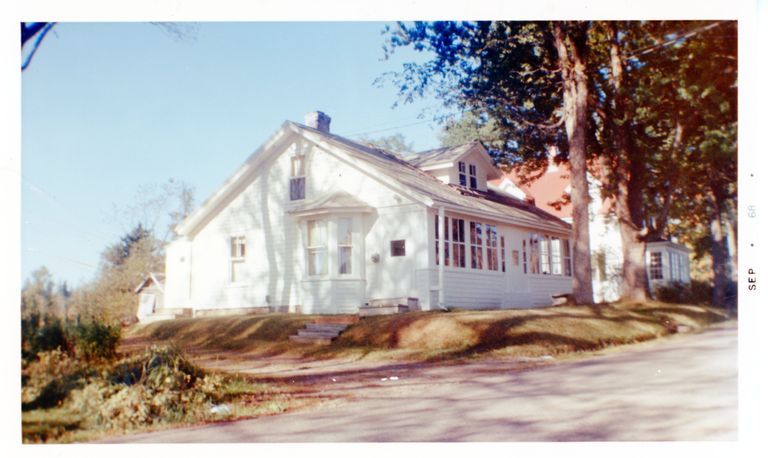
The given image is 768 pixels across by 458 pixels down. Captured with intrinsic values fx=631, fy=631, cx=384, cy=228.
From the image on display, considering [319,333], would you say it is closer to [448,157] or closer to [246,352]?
[246,352]

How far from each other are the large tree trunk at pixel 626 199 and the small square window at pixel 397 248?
3823 mm

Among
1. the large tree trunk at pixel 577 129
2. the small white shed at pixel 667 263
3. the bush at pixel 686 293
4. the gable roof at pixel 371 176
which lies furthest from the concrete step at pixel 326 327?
the bush at pixel 686 293

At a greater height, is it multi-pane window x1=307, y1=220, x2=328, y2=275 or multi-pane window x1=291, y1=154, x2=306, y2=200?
multi-pane window x1=291, y1=154, x2=306, y2=200

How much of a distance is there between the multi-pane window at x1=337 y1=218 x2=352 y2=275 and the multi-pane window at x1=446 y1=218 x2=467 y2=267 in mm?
1997

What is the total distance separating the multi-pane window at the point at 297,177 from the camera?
11750 millimetres

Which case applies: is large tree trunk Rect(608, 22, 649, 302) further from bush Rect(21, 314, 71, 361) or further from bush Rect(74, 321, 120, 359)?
bush Rect(21, 314, 71, 361)

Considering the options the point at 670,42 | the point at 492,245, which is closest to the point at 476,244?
the point at 492,245

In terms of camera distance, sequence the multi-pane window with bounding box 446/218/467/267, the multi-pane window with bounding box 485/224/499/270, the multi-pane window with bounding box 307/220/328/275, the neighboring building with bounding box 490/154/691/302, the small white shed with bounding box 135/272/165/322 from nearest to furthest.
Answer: the small white shed with bounding box 135/272/165/322 < the neighboring building with bounding box 490/154/691/302 < the multi-pane window with bounding box 307/220/328/275 < the multi-pane window with bounding box 446/218/467/267 < the multi-pane window with bounding box 485/224/499/270

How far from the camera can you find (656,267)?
11148 millimetres

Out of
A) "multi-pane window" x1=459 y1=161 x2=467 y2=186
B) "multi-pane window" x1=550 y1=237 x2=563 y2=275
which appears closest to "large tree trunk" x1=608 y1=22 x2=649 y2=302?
"multi-pane window" x1=459 y1=161 x2=467 y2=186

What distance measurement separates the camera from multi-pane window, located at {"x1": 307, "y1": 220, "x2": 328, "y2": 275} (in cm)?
1205

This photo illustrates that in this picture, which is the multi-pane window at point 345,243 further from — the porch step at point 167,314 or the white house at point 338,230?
the porch step at point 167,314
